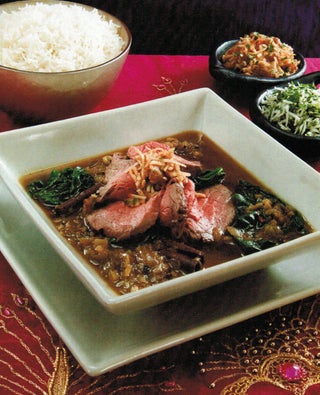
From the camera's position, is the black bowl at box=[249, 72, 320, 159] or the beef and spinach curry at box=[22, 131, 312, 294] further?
the black bowl at box=[249, 72, 320, 159]

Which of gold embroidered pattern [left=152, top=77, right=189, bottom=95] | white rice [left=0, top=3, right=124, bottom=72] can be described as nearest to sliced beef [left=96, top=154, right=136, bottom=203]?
white rice [left=0, top=3, right=124, bottom=72]

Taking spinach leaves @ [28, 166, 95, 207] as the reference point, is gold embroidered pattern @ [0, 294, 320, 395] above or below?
below

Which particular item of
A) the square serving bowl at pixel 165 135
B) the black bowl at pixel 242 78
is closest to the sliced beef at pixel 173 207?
the square serving bowl at pixel 165 135

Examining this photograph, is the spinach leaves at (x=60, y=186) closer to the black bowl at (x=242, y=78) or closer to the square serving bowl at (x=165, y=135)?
the square serving bowl at (x=165, y=135)

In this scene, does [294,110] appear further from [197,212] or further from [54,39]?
[54,39]

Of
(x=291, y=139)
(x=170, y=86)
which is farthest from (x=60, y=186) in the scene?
(x=170, y=86)

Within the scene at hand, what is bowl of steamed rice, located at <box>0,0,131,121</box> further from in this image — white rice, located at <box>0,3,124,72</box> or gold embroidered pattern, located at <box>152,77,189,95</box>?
gold embroidered pattern, located at <box>152,77,189,95</box>

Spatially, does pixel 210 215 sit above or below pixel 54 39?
below
